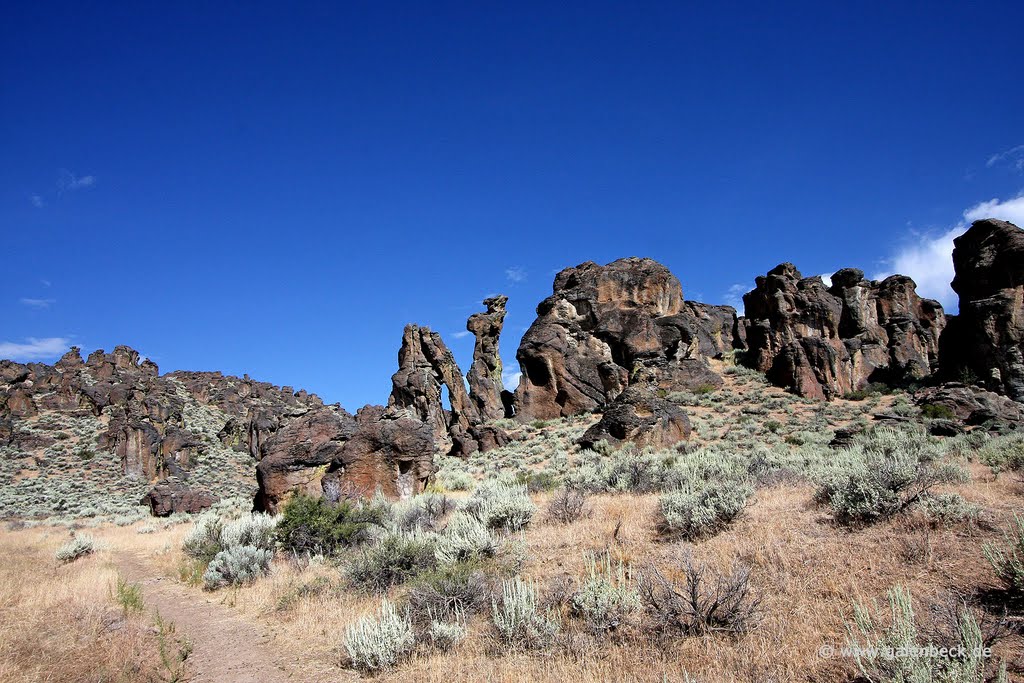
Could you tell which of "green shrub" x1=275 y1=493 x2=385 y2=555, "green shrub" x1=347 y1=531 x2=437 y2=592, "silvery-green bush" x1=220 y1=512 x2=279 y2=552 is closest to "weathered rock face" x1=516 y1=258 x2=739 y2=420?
"silvery-green bush" x1=220 y1=512 x2=279 y2=552

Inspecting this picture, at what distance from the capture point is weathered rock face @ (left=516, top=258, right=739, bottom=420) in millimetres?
42188

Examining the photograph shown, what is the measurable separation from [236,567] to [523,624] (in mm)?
7301

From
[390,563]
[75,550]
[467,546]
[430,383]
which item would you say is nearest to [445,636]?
[467,546]

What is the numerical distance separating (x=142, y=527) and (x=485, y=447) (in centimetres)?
1836

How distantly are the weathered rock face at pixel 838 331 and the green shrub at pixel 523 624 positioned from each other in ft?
127

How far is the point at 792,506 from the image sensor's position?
831 centimetres

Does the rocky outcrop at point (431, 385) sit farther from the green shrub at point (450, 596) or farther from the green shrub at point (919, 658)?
the green shrub at point (919, 658)

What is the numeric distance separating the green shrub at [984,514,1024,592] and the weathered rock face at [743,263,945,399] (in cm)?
3650

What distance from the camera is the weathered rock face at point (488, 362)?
4722cm

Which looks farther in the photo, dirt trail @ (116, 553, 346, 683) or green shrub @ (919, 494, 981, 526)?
green shrub @ (919, 494, 981, 526)

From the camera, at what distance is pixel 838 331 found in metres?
46.1

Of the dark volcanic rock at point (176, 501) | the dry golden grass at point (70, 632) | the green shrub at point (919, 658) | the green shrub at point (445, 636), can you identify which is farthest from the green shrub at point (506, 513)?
the dark volcanic rock at point (176, 501)

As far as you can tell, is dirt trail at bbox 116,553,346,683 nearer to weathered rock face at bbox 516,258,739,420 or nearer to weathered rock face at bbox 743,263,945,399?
weathered rock face at bbox 516,258,739,420

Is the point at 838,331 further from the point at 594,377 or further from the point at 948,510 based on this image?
the point at 948,510
